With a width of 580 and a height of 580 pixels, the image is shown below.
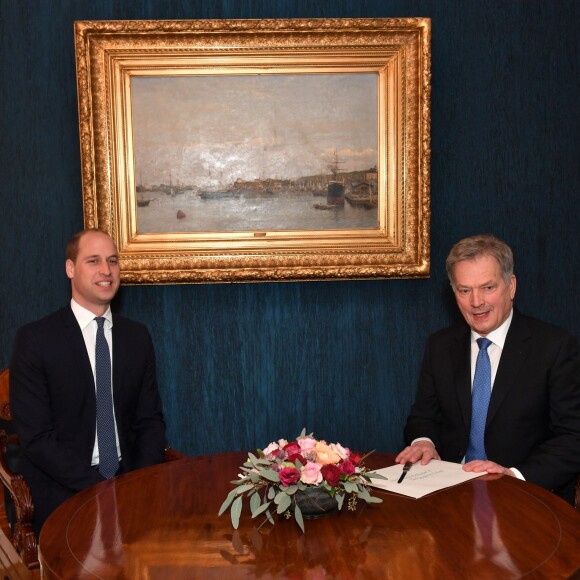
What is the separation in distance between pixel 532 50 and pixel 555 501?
104 inches

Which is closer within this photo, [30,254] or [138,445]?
[138,445]

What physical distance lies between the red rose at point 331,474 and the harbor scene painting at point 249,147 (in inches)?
82.0

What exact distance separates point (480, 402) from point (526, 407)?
0.19m

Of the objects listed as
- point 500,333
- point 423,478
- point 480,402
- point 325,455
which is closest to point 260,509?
point 325,455

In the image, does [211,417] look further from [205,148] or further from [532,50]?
[532,50]

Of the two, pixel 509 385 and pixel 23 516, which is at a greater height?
pixel 509 385

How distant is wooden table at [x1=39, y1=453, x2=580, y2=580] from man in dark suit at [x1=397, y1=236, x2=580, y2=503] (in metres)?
0.50

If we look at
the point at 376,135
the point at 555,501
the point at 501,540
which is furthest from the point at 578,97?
the point at 501,540

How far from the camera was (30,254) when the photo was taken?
4.15 m

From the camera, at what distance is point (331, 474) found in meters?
2.25

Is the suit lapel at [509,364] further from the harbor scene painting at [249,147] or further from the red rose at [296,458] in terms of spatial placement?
the harbor scene painting at [249,147]

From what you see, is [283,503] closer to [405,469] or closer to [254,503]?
[254,503]

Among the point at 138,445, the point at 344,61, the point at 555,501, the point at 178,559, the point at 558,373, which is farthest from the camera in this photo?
the point at 344,61

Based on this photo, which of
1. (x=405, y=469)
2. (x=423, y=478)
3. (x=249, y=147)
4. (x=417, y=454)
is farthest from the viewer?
(x=249, y=147)
